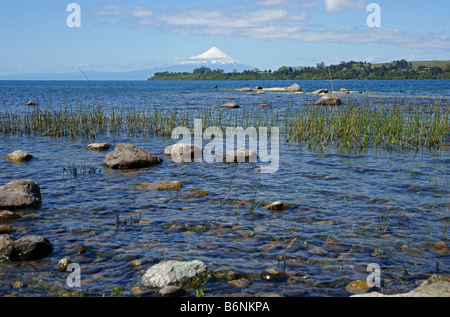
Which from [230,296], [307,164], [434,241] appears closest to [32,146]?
[307,164]

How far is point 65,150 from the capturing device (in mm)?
13656

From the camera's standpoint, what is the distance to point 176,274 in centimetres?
462

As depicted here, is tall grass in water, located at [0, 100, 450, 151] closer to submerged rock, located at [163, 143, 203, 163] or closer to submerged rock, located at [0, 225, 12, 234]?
submerged rock, located at [163, 143, 203, 163]

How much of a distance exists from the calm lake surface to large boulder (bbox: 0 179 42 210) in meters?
0.25

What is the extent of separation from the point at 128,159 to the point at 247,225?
18.1 feet

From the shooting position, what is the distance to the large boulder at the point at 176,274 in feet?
15.0

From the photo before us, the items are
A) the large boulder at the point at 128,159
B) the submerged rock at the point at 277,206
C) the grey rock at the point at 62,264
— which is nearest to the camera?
the grey rock at the point at 62,264

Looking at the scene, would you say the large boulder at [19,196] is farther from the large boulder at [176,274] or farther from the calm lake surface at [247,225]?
the large boulder at [176,274]

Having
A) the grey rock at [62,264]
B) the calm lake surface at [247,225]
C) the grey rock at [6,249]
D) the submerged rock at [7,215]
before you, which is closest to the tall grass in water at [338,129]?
the calm lake surface at [247,225]

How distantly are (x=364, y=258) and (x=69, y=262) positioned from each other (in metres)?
4.00

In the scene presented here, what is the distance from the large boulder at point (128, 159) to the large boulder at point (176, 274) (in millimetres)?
6569

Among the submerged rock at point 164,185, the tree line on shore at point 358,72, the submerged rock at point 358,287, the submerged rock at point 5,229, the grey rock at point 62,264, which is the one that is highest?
the tree line on shore at point 358,72

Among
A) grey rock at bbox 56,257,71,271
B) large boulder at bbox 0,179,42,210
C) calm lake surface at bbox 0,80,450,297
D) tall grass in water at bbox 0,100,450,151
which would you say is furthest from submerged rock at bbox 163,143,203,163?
grey rock at bbox 56,257,71,271

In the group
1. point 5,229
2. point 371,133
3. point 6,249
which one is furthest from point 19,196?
point 371,133
